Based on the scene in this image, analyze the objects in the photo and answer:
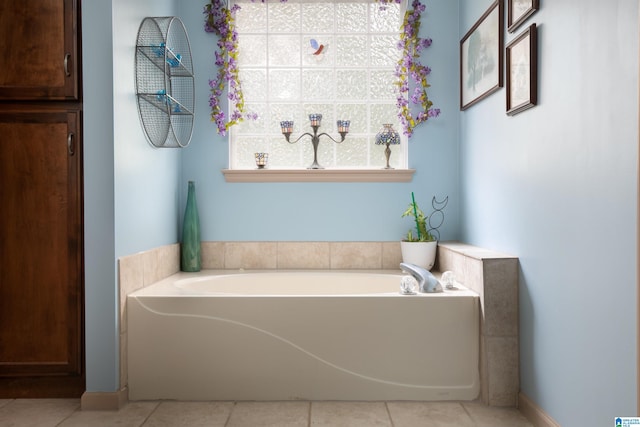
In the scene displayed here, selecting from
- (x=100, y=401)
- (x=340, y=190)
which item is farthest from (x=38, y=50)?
Answer: (x=340, y=190)

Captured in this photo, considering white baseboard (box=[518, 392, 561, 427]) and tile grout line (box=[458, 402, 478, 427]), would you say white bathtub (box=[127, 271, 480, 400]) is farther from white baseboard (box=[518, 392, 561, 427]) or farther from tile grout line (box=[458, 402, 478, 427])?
white baseboard (box=[518, 392, 561, 427])

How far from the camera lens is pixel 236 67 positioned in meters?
3.29

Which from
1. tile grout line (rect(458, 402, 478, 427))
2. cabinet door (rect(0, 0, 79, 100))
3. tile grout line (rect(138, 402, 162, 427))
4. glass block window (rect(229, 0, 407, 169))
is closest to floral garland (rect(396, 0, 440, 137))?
glass block window (rect(229, 0, 407, 169))

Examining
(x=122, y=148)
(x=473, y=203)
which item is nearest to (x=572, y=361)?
(x=473, y=203)

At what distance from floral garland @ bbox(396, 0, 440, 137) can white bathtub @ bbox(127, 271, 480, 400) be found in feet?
4.28

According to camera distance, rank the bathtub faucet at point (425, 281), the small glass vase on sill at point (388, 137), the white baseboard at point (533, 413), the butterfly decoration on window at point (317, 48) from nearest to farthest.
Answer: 1. the white baseboard at point (533, 413)
2. the bathtub faucet at point (425, 281)
3. the small glass vase on sill at point (388, 137)
4. the butterfly decoration on window at point (317, 48)

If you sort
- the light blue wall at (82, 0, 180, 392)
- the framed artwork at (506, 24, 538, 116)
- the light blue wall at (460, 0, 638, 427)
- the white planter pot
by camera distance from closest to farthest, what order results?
the light blue wall at (460, 0, 638, 427) < the framed artwork at (506, 24, 538, 116) < the light blue wall at (82, 0, 180, 392) < the white planter pot

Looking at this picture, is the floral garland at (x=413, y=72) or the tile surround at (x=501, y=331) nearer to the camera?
the tile surround at (x=501, y=331)

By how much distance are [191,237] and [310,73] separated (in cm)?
125

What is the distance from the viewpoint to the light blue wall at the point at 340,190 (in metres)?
3.31

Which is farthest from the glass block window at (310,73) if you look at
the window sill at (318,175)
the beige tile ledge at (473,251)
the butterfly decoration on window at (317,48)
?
the beige tile ledge at (473,251)

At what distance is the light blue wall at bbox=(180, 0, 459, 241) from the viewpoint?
3309 millimetres

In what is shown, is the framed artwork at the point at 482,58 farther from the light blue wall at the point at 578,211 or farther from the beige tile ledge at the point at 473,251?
the beige tile ledge at the point at 473,251

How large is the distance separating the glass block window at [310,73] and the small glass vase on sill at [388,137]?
0.30 feet
